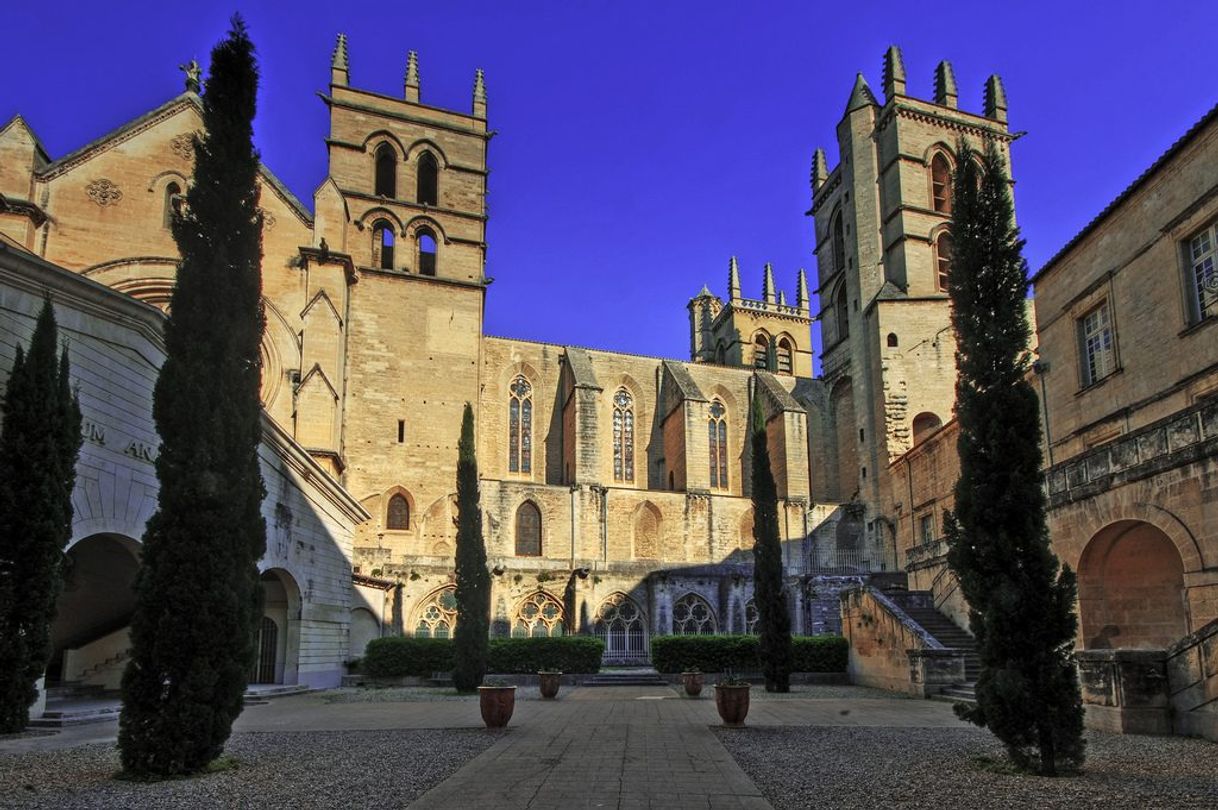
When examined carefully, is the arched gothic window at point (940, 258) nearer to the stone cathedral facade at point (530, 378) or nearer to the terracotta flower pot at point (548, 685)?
the stone cathedral facade at point (530, 378)

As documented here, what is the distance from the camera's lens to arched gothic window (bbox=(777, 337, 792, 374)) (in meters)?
56.5

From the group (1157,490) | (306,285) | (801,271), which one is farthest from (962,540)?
(801,271)

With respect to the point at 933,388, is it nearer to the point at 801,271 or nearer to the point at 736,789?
the point at 801,271

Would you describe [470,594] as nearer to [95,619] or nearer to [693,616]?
[95,619]

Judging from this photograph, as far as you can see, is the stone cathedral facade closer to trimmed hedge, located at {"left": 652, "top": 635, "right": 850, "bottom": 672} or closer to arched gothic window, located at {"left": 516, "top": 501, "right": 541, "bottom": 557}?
arched gothic window, located at {"left": 516, "top": 501, "right": 541, "bottom": 557}

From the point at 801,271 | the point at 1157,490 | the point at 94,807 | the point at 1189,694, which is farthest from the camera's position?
the point at 801,271

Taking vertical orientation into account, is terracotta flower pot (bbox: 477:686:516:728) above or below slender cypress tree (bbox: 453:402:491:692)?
below

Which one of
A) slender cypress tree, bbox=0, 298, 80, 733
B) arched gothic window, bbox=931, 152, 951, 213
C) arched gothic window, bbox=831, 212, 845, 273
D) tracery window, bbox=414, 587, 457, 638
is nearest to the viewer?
slender cypress tree, bbox=0, 298, 80, 733

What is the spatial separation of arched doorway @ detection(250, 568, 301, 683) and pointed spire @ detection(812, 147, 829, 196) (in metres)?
36.5

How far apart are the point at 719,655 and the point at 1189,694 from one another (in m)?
13.5

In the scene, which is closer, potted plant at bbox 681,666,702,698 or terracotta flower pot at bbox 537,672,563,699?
terracotta flower pot at bbox 537,672,563,699

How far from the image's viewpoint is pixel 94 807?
6.21 m

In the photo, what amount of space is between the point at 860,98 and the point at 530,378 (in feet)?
68.5

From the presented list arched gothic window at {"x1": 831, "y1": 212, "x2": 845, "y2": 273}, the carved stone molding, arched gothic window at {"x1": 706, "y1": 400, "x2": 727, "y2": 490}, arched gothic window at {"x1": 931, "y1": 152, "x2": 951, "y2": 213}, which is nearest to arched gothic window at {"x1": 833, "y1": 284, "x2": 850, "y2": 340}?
arched gothic window at {"x1": 831, "y1": 212, "x2": 845, "y2": 273}
